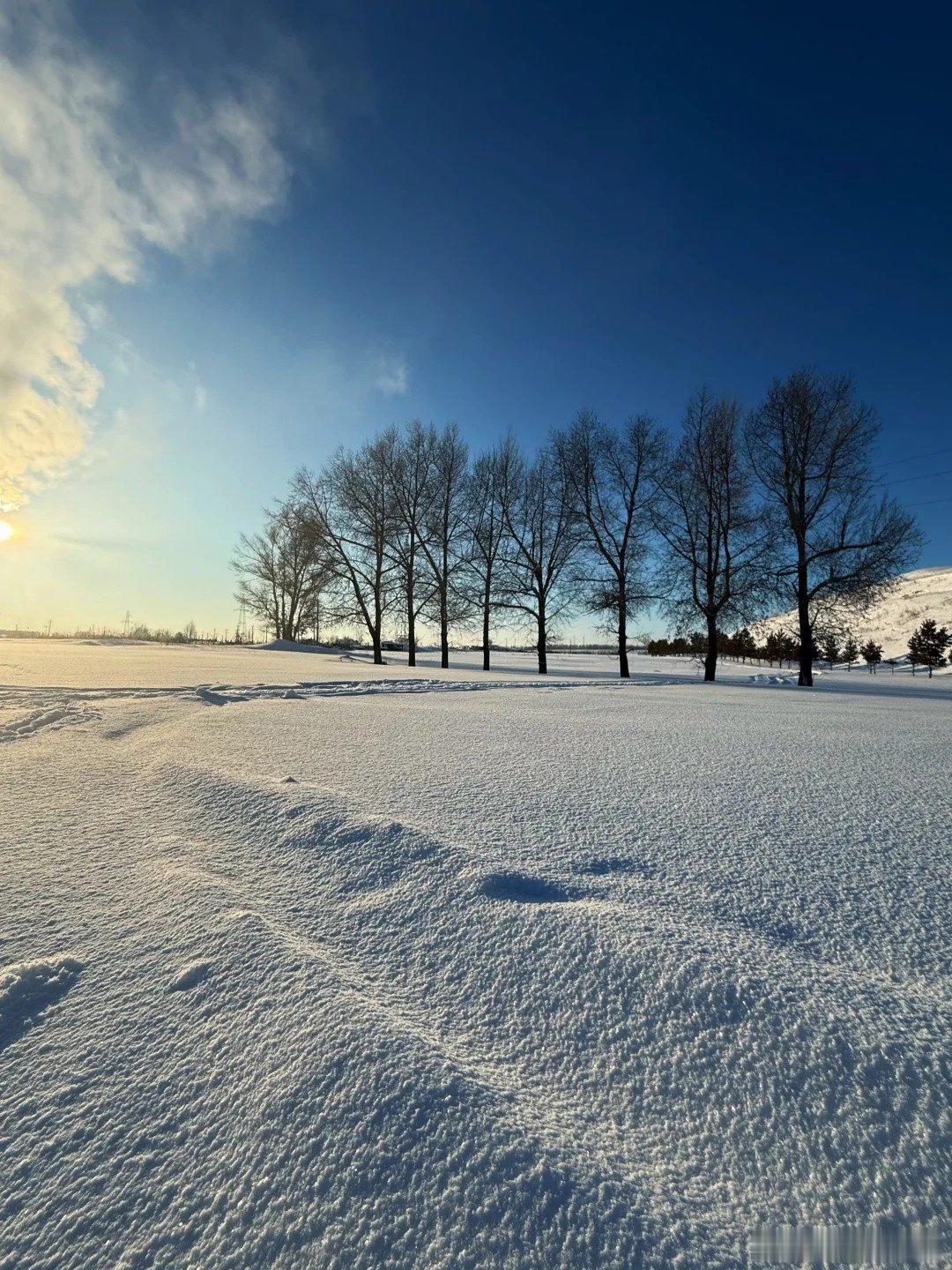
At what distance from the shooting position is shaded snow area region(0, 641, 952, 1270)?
0.82 m

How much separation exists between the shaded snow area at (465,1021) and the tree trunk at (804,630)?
12.2 metres

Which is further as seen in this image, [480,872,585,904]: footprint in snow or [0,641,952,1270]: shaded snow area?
[480,872,585,904]: footprint in snow

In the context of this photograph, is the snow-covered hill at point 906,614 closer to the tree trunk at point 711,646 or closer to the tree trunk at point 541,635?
the tree trunk at point 711,646

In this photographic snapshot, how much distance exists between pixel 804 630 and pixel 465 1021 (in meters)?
14.6

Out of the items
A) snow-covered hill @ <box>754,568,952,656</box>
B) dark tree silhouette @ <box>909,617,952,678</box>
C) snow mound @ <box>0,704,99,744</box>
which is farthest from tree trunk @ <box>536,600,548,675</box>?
snow-covered hill @ <box>754,568,952,656</box>

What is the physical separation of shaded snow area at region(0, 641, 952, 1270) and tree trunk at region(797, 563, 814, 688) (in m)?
12.2

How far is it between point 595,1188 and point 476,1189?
0.19 meters

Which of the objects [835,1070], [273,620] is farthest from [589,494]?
[273,620]

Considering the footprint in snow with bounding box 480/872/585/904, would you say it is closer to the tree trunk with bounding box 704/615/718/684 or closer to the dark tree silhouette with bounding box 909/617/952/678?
the tree trunk with bounding box 704/615/718/684

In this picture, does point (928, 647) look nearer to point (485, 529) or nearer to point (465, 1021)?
point (485, 529)

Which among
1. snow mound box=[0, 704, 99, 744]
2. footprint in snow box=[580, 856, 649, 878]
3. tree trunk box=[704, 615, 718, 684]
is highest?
tree trunk box=[704, 615, 718, 684]

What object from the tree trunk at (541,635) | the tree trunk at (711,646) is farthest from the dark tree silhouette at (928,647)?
the tree trunk at (541,635)

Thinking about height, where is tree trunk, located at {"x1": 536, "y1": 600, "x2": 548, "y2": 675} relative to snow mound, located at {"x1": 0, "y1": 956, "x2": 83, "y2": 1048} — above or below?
above

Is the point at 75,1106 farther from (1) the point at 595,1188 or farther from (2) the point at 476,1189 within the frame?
(1) the point at 595,1188
